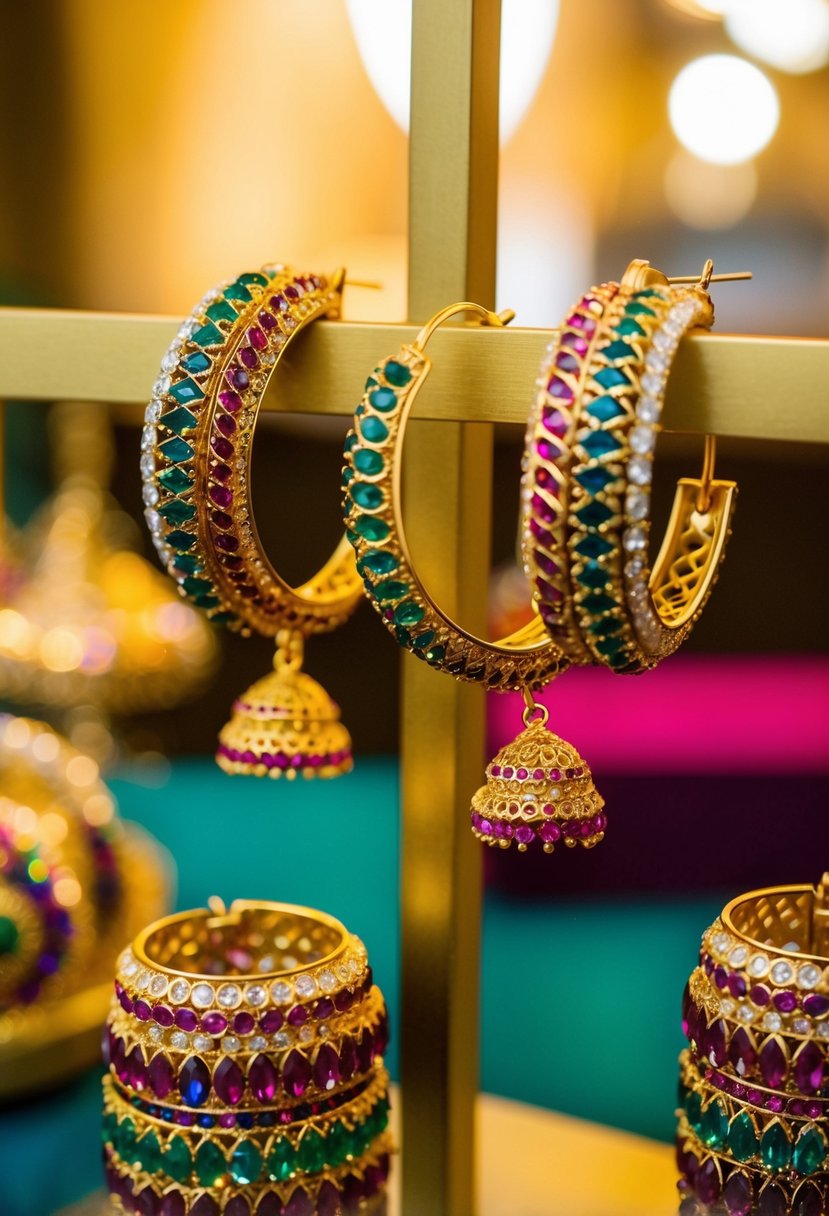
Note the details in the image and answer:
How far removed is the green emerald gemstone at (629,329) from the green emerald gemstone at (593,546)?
1.9 inches

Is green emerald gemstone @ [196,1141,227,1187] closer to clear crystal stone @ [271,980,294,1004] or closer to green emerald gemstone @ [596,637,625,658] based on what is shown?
clear crystal stone @ [271,980,294,1004]

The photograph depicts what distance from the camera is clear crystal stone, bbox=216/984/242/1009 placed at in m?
0.40

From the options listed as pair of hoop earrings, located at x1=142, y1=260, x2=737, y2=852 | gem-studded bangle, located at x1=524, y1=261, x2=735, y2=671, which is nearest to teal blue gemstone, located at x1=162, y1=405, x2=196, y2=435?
pair of hoop earrings, located at x1=142, y1=260, x2=737, y2=852

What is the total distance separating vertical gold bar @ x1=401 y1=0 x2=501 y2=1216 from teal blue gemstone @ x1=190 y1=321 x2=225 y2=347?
62 mm

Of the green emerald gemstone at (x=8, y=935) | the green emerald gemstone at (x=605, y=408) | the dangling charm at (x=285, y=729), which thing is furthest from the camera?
the green emerald gemstone at (x=8, y=935)

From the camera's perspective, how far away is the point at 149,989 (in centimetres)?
41

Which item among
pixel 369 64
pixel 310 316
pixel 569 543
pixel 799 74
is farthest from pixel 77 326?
pixel 799 74

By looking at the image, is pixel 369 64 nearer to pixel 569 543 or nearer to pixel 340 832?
pixel 340 832

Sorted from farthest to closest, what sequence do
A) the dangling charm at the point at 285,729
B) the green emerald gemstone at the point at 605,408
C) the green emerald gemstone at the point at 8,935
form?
the green emerald gemstone at the point at 8,935 → the dangling charm at the point at 285,729 → the green emerald gemstone at the point at 605,408

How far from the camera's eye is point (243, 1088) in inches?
15.8

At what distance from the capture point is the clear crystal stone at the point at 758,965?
369 mm

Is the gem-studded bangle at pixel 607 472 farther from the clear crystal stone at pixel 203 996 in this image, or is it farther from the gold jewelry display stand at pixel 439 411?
the clear crystal stone at pixel 203 996

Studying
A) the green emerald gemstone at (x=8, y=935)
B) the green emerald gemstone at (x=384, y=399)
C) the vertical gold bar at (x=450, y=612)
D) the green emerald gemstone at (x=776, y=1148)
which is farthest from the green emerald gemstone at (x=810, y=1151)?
the green emerald gemstone at (x=8, y=935)

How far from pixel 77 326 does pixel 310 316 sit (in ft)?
0.24
